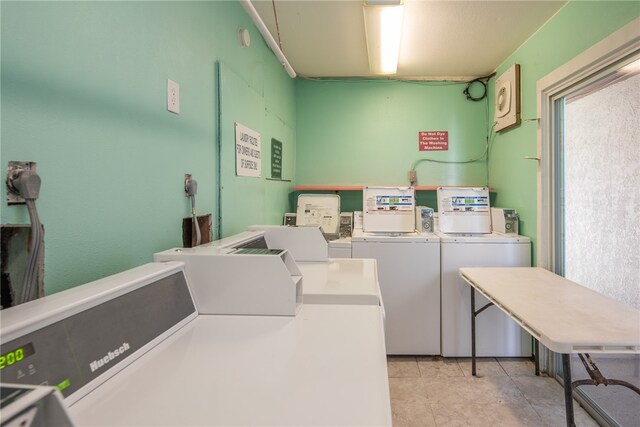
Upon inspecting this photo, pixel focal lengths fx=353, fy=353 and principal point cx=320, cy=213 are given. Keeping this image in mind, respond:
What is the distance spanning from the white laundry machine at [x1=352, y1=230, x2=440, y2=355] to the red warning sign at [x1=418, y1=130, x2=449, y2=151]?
1175 mm

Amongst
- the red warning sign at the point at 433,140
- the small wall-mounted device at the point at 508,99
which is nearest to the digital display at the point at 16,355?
the small wall-mounted device at the point at 508,99

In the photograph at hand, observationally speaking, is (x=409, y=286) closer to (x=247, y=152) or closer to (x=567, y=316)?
(x=567, y=316)

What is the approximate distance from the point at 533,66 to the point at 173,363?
303 cm

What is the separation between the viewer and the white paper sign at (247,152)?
2109 mm

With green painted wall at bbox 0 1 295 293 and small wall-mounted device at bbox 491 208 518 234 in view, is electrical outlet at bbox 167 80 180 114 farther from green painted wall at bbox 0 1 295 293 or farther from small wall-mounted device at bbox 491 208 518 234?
small wall-mounted device at bbox 491 208 518 234

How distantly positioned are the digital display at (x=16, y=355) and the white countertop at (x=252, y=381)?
0.13 m

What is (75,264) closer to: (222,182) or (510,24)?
(222,182)

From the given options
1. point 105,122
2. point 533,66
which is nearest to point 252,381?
point 105,122

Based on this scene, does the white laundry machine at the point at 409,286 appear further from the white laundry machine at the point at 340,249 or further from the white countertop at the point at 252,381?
the white countertop at the point at 252,381

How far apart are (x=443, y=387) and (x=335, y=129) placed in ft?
8.26

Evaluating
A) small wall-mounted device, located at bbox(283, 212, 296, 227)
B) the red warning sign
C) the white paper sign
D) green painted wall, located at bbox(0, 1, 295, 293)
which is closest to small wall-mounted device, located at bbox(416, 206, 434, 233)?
the red warning sign

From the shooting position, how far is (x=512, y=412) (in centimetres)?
209

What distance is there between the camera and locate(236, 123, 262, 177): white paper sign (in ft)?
6.92

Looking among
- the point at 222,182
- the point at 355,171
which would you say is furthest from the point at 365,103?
the point at 222,182
